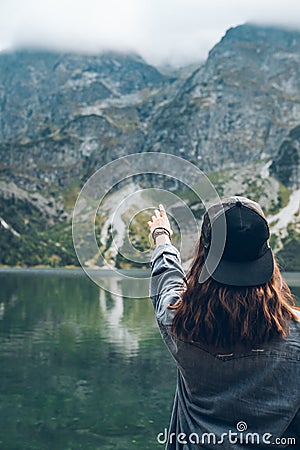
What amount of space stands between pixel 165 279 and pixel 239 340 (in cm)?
69

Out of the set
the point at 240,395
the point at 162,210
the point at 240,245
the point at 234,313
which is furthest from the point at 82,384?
the point at 240,245

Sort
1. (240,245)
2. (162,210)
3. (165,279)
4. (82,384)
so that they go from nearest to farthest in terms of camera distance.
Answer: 1. (240,245)
2. (165,279)
3. (162,210)
4. (82,384)

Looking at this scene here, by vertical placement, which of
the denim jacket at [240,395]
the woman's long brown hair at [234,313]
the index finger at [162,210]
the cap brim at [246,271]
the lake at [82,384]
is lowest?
the lake at [82,384]

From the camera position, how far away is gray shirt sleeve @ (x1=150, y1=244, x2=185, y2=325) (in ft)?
11.4

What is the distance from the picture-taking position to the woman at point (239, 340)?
10.1ft

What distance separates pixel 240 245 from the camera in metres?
3.07

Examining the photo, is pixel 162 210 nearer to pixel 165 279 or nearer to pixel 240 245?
pixel 165 279

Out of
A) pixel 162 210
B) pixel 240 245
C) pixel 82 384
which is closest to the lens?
pixel 240 245

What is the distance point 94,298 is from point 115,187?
10651 cm

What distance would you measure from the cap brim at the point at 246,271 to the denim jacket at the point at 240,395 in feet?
1.02

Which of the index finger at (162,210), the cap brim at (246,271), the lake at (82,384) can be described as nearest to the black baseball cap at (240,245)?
the cap brim at (246,271)

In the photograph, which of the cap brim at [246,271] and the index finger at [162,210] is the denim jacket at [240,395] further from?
the index finger at [162,210]

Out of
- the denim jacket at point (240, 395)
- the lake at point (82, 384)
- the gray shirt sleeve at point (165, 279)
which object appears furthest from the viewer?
the lake at point (82, 384)

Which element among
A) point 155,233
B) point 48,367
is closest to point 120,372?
point 48,367
